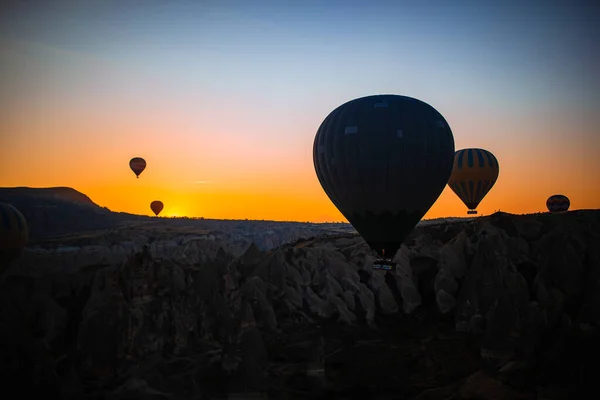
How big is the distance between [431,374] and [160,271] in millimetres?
19694

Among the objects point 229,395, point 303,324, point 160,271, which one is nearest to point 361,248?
point 303,324

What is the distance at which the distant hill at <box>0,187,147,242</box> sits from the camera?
9556 cm

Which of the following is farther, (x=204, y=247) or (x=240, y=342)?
(x=204, y=247)

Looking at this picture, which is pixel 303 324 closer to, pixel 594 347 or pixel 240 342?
pixel 240 342

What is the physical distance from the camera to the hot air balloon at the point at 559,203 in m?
83.5

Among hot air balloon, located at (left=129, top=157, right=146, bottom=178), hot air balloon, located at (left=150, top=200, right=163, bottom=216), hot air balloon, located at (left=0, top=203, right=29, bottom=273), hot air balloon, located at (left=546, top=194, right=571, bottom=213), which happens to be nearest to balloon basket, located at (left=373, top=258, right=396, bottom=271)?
hot air balloon, located at (left=0, top=203, right=29, bottom=273)

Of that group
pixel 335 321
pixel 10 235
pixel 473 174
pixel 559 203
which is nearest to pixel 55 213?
pixel 10 235

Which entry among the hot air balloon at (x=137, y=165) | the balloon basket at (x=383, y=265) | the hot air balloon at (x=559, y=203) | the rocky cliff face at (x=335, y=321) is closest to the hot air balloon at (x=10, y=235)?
the rocky cliff face at (x=335, y=321)

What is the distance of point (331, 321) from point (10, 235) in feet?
77.0

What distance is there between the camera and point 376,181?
32188mm

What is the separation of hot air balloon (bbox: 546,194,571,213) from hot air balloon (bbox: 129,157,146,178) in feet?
208

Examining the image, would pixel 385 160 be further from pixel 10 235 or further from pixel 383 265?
pixel 10 235

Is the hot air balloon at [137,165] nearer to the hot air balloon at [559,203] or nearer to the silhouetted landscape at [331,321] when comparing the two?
the silhouetted landscape at [331,321]

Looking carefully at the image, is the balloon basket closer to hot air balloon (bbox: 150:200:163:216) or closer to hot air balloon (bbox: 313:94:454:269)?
hot air balloon (bbox: 313:94:454:269)
